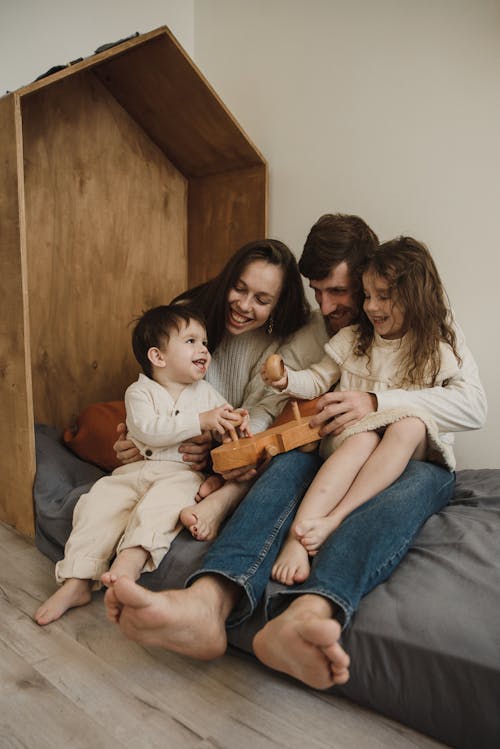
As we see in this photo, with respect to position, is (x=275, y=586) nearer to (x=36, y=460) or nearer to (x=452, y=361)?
(x=452, y=361)

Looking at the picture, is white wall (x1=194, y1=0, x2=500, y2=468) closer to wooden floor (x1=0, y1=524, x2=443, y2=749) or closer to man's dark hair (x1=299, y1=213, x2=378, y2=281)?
man's dark hair (x1=299, y1=213, x2=378, y2=281)

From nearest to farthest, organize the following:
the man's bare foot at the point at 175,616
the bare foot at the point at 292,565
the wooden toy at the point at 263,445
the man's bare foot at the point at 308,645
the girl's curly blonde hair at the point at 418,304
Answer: the man's bare foot at the point at 308,645 → the man's bare foot at the point at 175,616 → the bare foot at the point at 292,565 → the wooden toy at the point at 263,445 → the girl's curly blonde hair at the point at 418,304

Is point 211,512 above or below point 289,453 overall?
below

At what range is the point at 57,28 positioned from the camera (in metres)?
2.04

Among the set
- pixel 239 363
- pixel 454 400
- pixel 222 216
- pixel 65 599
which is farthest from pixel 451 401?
pixel 222 216

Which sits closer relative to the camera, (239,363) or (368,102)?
(239,363)

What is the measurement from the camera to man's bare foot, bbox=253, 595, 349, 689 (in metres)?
0.80

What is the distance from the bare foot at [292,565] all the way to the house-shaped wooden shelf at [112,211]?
838 millimetres

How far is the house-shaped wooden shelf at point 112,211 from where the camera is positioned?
6.23ft

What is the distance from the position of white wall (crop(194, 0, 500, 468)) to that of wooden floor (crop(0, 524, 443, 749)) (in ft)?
3.67

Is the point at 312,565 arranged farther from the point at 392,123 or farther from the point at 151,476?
the point at 392,123

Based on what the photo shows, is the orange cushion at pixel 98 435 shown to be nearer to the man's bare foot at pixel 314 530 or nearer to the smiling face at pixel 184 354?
the smiling face at pixel 184 354

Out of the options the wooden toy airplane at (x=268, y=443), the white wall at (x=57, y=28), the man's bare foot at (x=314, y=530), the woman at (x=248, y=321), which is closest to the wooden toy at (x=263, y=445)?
the wooden toy airplane at (x=268, y=443)

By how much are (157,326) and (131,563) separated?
0.59 meters
